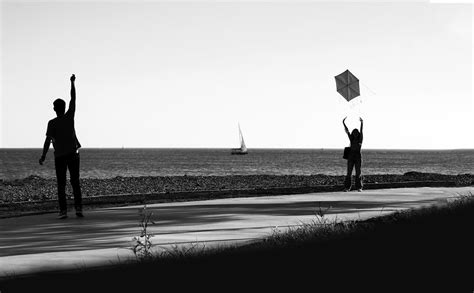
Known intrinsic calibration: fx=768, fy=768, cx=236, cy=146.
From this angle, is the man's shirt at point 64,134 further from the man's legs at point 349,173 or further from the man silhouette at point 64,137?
the man's legs at point 349,173

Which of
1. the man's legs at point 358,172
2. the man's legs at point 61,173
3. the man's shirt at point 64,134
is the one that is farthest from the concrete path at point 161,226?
the man's legs at point 358,172

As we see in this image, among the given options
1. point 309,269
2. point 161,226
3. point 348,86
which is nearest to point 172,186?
point 348,86

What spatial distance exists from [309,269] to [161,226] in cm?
480

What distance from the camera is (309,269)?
7.59m

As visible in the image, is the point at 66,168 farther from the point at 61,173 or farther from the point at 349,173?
the point at 349,173

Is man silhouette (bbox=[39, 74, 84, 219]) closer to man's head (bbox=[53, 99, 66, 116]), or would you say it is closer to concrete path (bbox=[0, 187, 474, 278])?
man's head (bbox=[53, 99, 66, 116])

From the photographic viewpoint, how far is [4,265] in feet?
27.2

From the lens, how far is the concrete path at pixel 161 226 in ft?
29.1

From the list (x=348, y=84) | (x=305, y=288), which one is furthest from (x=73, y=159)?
(x=348, y=84)

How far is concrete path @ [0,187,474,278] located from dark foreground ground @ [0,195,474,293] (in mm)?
776

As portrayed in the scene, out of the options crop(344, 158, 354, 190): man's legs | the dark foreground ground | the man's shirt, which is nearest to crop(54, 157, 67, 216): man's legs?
the man's shirt

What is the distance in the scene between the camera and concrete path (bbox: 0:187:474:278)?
888cm

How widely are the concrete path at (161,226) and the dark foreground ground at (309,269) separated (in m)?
0.78

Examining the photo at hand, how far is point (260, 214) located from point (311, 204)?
2415 millimetres
